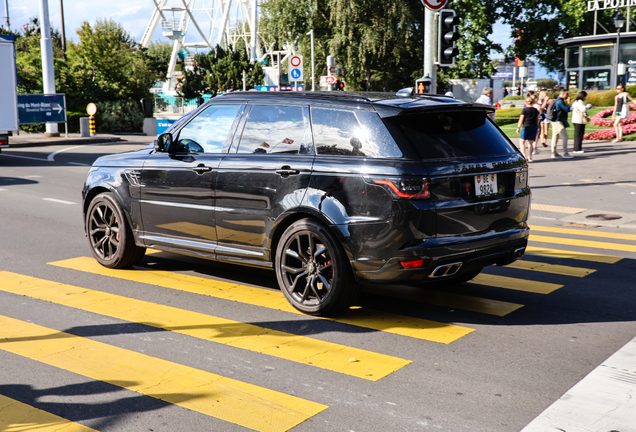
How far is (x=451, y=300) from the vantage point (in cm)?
612

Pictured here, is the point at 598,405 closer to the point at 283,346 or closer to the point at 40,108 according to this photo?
the point at 283,346

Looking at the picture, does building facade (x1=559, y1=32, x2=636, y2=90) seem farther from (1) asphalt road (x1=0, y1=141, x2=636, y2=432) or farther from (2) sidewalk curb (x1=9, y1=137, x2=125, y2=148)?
(1) asphalt road (x1=0, y1=141, x2=636, y2=432)

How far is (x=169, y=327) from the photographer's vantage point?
535 cm

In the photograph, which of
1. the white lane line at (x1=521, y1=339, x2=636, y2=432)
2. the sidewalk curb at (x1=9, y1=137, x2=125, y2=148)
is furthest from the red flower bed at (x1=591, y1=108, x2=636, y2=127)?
the white lane line at (x1=521, y1=339, x2=636, y2=432)

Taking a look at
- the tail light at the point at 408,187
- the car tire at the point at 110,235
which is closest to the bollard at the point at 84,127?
the car tire at the point at 110,235

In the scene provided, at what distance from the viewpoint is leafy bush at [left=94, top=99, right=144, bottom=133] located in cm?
4019

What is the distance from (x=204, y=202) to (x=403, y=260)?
6.91 feet

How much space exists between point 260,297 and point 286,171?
1309 mm

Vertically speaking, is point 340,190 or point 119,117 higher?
point 119,117

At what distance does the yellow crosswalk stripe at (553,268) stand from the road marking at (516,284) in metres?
0.54

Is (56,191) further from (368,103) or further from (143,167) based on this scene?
(368,103)

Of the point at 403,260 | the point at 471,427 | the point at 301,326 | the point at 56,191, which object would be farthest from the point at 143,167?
the point at 56,191

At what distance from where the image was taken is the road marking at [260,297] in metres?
5.22

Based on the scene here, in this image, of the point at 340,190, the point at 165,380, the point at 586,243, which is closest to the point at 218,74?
the point at 586,243
